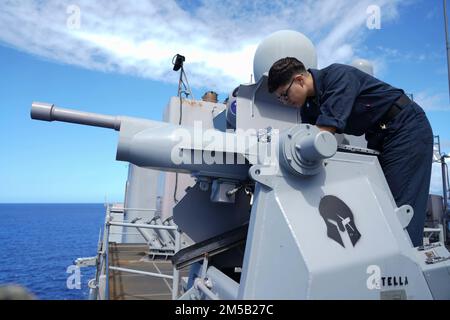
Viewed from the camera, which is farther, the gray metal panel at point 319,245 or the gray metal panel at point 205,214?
the gray metal panel at point 205,214

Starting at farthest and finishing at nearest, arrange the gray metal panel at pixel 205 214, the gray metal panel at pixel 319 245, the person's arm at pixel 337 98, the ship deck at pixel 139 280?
the ship deck at pixel 139 280 → the gray metal panel at pixel 205 214 → the person's arm at pixel 337 98 → the gray metal panel at pixel 319 245

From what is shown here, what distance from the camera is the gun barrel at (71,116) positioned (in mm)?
1770

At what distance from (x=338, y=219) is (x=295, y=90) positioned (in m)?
0.77

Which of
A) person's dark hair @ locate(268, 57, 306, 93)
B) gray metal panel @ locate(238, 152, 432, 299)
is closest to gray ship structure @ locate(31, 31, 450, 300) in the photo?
gray metal panel @ locate(238, 152, 432, 299)

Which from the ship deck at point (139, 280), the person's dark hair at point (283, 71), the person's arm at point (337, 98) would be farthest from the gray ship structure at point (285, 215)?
the ship deck at point (139, 280)

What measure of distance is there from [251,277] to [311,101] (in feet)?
3.62

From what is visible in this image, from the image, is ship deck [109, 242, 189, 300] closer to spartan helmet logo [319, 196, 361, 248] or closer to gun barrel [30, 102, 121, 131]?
gun barrel [30, 102, 121, 131]

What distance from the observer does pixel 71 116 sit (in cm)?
183

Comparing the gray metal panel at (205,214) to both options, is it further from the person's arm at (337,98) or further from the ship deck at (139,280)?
the ship deck at (139,280)

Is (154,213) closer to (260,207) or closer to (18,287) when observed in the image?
(260,207)

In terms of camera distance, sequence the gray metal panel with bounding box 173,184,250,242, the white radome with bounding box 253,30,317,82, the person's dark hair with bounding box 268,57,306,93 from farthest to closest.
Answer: the white radome with bounding box 253,30,317,82
the gray metal panel with bounding box 173,184,250,242
the person's dark hair with bounding box 268,57,306,93

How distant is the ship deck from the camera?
4.55m

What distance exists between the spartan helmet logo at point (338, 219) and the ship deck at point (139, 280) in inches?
142

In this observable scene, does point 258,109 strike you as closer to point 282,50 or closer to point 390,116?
point 282,50
